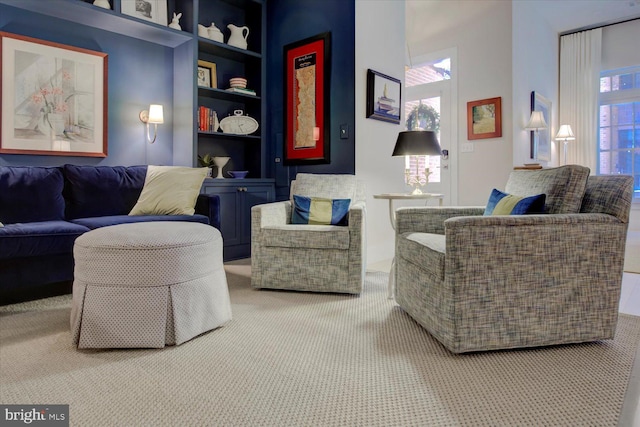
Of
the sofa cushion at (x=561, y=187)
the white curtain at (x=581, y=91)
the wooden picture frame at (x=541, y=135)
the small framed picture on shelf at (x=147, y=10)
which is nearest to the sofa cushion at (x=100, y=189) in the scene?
the small framed picture on shelf at (x=147, y=10)

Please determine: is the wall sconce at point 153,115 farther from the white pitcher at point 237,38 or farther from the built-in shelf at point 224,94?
the white pitcher at point 237,38

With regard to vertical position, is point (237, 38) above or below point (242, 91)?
above

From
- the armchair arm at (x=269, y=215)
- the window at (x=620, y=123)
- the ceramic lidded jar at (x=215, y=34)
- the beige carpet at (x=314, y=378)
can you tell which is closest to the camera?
the beige carpet at (x=314, y=378)

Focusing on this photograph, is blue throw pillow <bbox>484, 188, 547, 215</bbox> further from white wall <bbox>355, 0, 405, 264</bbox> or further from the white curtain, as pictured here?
the white curtain

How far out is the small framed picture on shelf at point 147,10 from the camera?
3.28 meters

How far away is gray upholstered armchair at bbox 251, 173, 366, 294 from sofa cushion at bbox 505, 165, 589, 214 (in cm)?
101

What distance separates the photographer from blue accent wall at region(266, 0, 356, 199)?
11.6ft

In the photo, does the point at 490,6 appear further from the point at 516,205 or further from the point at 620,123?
the point at 516,205

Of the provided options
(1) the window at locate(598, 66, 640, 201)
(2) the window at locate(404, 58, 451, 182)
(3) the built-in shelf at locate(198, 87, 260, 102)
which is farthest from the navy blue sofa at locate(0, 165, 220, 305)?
(1) the window at locate(598, 66, 640, 201)

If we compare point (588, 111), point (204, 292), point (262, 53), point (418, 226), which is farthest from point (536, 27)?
point (204, 292)

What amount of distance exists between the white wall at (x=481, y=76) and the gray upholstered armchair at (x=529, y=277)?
3.28 meters

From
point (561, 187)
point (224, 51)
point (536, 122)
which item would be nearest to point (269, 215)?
point (561, 187)

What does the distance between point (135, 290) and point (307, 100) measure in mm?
2640

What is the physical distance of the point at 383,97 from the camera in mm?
3771
